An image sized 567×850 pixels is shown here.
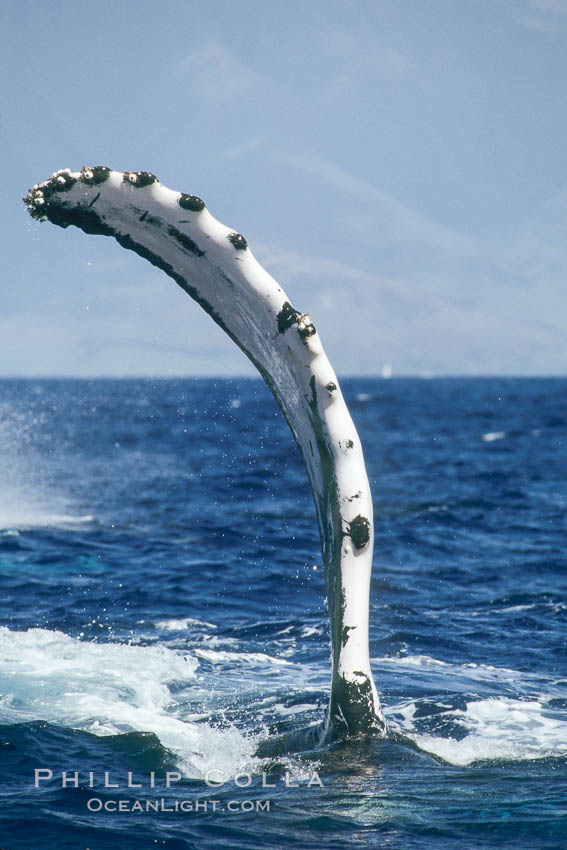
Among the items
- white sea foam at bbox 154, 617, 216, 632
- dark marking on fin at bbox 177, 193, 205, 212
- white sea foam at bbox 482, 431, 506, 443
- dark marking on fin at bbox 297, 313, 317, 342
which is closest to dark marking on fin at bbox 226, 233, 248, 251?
dark marking on fin at bbox 177, 193, 205, 212

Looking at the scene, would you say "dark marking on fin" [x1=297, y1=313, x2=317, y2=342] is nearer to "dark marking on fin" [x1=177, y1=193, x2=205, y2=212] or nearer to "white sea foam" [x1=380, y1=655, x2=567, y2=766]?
"dark marking on fin" [x1=177, y1=193, x2=205, y2=212]

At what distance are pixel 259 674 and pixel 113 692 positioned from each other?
1936mm

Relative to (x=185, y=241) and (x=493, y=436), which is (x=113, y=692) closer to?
(x=185, y=241)

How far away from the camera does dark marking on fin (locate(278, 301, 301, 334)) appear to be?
6367 mm

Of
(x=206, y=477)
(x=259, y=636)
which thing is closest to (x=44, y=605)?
(x=259, y=636)

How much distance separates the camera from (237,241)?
629 cm

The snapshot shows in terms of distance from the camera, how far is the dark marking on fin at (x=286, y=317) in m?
6.37

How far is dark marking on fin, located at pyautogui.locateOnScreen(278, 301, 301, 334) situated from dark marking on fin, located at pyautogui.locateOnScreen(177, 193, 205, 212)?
0.88m

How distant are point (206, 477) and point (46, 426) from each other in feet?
127

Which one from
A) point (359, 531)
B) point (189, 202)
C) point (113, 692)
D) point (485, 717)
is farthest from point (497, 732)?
point (189, 202)

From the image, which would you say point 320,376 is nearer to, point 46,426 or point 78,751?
point 78,751

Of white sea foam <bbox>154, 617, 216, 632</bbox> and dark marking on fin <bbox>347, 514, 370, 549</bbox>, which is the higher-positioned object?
dark marking on fin <bbox>347, 514, 370, 549</bbox>

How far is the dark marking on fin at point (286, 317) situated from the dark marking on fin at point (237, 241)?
48 centimetres

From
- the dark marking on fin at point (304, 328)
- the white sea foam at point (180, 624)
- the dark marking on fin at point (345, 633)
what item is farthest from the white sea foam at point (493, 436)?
the dark marking on fin at point (304, 328)
